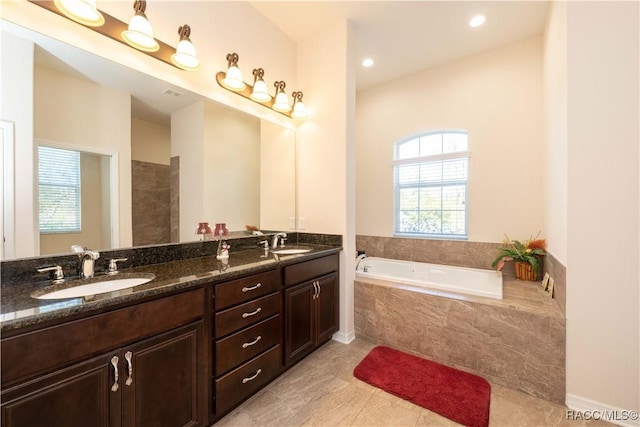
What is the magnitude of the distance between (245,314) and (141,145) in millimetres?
1287

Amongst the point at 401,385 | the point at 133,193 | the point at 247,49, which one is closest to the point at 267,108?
the point at 247,49

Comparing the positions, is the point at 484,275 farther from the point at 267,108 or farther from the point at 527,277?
the point at 267,108

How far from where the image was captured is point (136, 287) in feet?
3.76

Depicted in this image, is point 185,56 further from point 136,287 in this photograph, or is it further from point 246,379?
point 246,379

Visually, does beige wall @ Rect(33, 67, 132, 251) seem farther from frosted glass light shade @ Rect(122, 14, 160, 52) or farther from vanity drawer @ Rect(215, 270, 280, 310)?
vanity drawer @ Rect(215, 270, 280, 310)

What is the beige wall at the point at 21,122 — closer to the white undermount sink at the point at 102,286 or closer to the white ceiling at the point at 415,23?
the white undermount sink at the point at 102,286

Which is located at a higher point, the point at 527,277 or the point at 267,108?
the point at 267,108

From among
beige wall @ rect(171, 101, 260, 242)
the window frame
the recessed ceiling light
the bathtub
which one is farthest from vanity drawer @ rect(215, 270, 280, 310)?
the recessed ceiling light

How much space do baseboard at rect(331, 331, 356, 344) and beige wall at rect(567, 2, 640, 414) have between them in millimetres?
1538

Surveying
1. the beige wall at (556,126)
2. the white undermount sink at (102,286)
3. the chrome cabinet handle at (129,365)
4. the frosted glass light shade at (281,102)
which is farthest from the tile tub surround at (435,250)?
the chrome cabinet handle at (129,365)

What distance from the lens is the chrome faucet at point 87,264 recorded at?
4.33 feet

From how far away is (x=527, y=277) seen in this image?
8.55 feet

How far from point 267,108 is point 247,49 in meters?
0.51

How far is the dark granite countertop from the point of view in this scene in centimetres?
88
